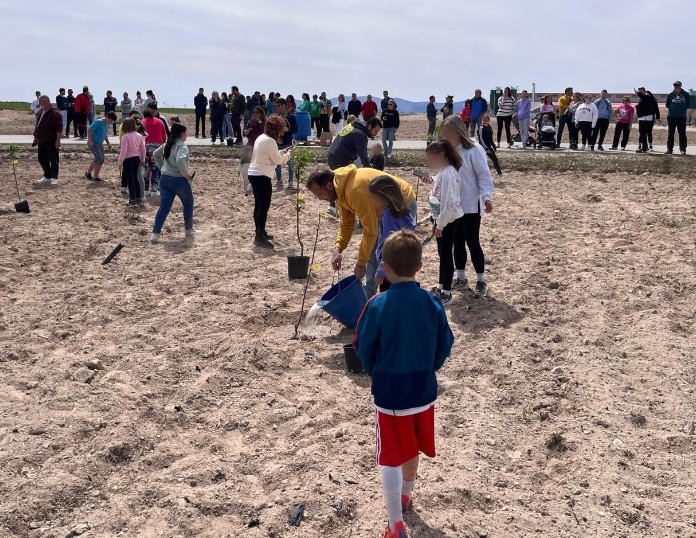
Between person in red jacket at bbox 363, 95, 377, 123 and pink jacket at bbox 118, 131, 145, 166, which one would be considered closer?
pink jacket at bbox 118, 131, 145, 166

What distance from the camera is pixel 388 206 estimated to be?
5.33m

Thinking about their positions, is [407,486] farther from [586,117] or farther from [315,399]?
[586,117]

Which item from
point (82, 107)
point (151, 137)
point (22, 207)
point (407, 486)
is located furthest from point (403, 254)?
point (82, 107)

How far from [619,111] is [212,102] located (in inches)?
455

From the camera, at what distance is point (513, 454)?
15.4 feet

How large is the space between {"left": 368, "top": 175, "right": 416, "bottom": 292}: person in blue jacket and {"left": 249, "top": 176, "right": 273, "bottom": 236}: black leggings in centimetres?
464

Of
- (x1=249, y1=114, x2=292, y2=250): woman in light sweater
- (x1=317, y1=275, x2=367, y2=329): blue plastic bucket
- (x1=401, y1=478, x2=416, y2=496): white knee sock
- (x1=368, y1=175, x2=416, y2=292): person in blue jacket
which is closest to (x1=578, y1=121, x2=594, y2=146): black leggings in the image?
(x1=249, y1=114, x2=292, y2=250): woman in light sweater

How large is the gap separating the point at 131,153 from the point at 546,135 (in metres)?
13.4

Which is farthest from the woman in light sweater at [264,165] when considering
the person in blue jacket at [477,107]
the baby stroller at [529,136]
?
the baby stroller at [529,136]

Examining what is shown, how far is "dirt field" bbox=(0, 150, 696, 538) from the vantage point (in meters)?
4.10

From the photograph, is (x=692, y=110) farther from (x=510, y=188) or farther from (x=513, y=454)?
(x=513, y=454)

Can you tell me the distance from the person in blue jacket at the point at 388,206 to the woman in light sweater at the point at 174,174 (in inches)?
208

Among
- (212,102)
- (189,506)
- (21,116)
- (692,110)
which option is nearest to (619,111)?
(212,102)

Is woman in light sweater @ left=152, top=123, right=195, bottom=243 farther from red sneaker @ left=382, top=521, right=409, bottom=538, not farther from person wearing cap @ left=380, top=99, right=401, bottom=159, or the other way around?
person wearing cap @ left=380, top=99, right=401, bottom=159
